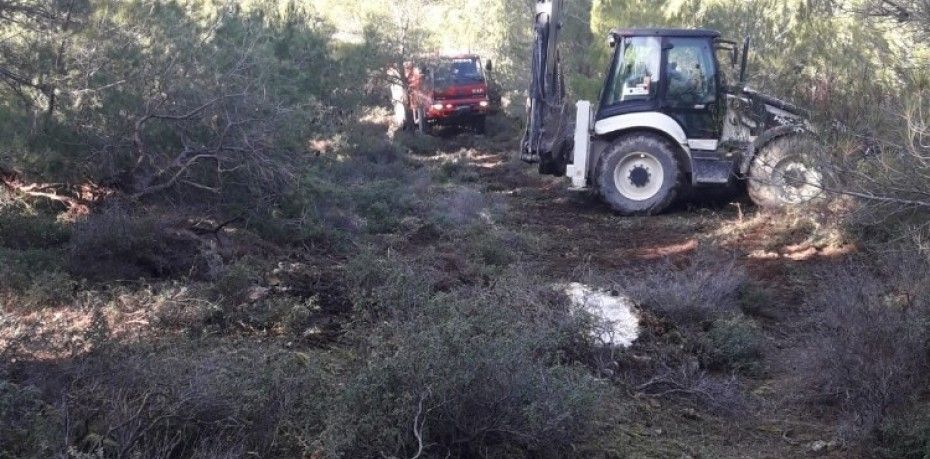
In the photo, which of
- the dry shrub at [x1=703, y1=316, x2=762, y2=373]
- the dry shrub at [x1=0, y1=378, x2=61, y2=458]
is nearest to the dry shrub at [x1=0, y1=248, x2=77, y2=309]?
the dry shrub at [x1=0, y1=378, x2=61, y2=458]

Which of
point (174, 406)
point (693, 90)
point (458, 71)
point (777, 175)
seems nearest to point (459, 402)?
point (174, 406)

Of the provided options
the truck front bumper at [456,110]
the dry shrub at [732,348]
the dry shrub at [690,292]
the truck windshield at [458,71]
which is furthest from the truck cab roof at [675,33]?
the truck windshield at [458,71]

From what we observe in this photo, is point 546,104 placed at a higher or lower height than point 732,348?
higher

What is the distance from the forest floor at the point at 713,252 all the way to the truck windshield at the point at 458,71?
20.0ft

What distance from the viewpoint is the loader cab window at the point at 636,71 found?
13.8 m

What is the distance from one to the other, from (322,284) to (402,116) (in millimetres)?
19214

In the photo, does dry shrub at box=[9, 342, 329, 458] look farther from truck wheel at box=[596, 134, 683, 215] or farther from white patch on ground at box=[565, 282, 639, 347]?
truck wheel at box=[596, 134, 683, 215]

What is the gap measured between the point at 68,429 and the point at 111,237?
180 inches

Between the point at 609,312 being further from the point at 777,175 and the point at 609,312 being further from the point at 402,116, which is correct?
the point at 402,116

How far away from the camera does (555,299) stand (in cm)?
797

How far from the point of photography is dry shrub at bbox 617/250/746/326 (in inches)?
321

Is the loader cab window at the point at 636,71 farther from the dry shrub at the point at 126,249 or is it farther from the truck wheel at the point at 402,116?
the truck wheel at the point at 402,116

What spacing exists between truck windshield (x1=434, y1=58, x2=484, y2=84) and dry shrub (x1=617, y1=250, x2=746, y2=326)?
17.4 m

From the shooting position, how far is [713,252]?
1084cm
